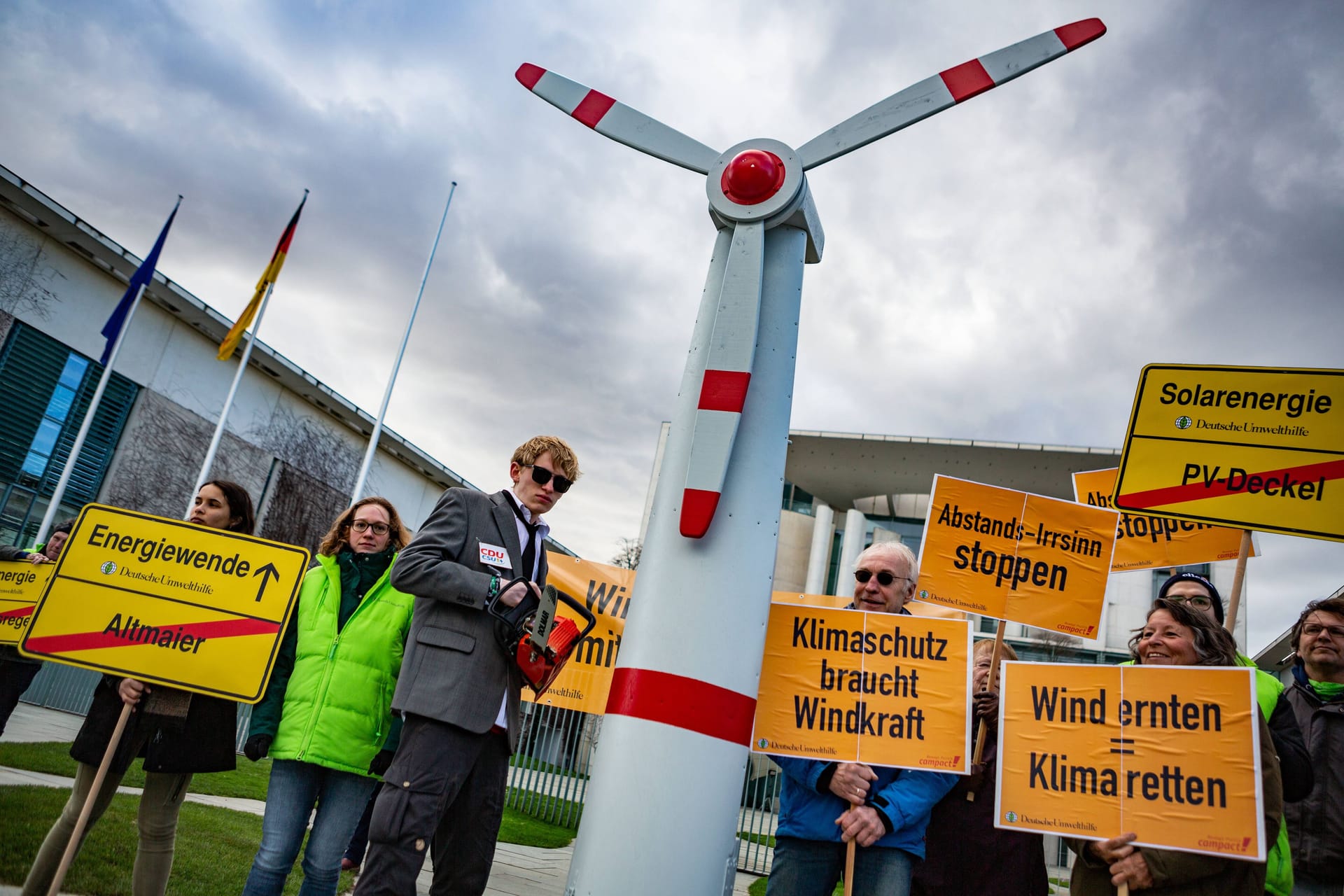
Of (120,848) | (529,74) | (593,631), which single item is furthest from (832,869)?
(593,631)

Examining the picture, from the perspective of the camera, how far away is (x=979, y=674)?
398 centimetres

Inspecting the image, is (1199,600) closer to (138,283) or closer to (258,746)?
(258,746)

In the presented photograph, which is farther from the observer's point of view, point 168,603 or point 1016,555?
point 1016,555

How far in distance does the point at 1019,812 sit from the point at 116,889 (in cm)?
407

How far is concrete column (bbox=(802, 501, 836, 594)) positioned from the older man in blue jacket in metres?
30.6

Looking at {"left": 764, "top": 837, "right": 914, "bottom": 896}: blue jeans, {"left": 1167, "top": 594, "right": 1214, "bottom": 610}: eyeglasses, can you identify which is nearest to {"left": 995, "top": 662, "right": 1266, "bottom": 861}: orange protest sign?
{"left": 764, "top": 837, "right": 914, "bottom": 896}: blue jeans

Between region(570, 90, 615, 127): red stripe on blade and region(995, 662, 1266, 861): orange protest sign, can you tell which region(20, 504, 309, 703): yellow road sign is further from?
region(995, 662, 1266, 861): orange protest sign

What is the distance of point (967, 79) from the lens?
11.1 ft

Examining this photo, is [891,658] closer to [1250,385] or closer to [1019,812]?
[1019,812]

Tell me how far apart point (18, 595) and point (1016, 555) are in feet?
19.1

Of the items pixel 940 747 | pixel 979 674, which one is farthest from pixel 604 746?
pixel 979 674

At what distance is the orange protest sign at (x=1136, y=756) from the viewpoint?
98.7 inches

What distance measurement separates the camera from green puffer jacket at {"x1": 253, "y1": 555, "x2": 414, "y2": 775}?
3.29 m

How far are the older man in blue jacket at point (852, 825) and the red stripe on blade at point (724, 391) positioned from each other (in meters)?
1.29
